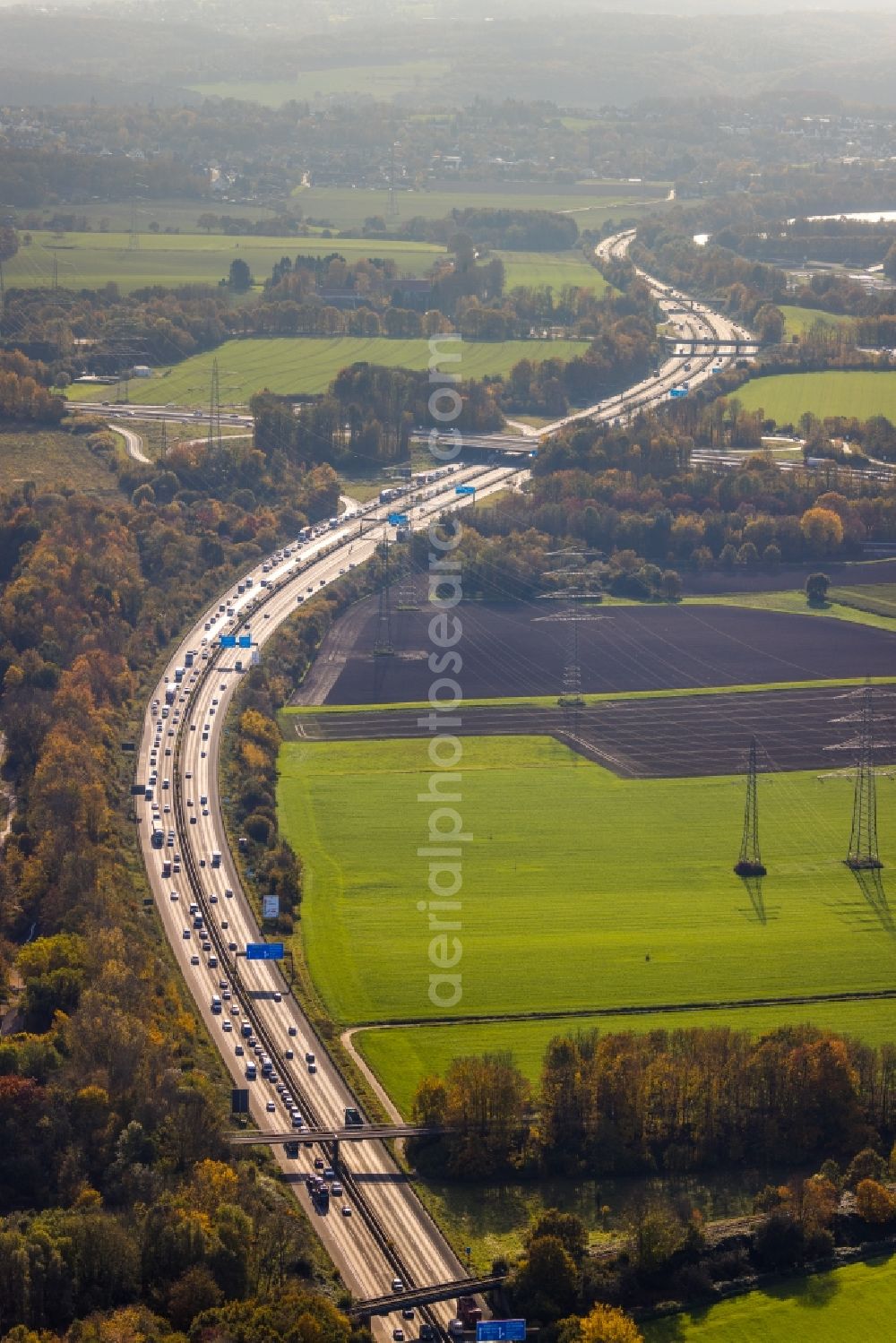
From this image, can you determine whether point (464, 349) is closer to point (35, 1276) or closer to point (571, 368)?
point (571, 368)

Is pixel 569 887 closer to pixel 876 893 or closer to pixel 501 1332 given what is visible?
pixel 876 893

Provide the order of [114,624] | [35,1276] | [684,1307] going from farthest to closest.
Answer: [114,624] < [684,1307] < [35,1276]

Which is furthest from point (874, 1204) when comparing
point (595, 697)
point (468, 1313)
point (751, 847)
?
point (595, 697)

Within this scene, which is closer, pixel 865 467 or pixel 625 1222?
pixel 625 1222

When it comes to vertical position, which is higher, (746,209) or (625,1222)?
(746,209)

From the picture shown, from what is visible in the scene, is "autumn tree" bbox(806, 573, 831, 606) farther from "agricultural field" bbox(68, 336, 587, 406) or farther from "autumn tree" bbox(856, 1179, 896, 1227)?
"autumn tree" bbox(856, 1179, 896, 1227)

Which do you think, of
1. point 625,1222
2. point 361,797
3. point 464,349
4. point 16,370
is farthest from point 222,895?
point 464,349

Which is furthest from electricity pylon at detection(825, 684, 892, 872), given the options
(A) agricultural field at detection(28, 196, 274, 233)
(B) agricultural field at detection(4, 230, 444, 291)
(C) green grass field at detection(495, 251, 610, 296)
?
(A) agricultural field at detection(28, 196, 274, 233)
